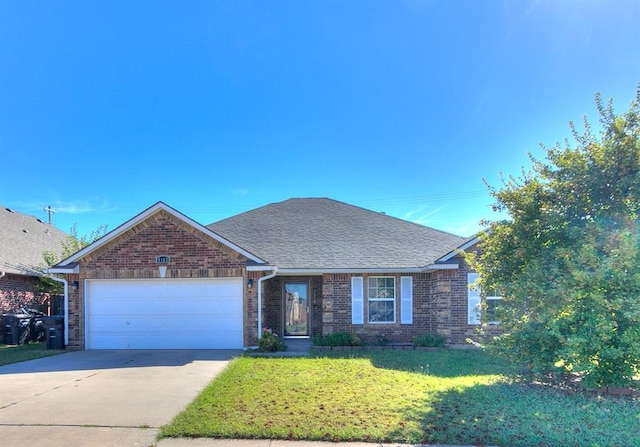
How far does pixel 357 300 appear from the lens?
13242 millimetres

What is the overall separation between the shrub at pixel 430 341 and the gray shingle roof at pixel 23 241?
624 inches

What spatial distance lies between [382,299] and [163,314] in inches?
284

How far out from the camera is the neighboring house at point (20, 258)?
51.5ft

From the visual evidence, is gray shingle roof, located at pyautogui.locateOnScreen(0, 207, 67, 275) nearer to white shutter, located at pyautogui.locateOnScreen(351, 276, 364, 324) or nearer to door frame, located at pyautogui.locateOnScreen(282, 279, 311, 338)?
door frame, located at pyautogui.locateOnScreen(282, 279, 311, 338)

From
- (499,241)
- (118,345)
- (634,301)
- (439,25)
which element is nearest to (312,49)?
(439,25)

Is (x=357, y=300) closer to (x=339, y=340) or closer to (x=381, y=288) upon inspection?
(x=381, y=288)

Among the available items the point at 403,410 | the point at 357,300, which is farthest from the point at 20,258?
the point at 403,410

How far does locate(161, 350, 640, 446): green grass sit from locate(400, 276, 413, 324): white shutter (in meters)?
4.53

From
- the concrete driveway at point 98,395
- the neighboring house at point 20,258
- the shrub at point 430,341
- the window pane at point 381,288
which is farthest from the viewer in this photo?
the neighboring house at point 20,258

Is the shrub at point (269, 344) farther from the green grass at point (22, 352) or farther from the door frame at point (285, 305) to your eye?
the green grass at point (22, 352)

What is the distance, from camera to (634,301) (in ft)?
18.4

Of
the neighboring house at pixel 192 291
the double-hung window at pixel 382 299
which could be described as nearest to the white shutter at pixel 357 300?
the neighboring house at pixel 192 291

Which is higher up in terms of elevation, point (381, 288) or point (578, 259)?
point (578, 259)

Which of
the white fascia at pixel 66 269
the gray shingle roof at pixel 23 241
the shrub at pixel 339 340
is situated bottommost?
the shrub at pixel 339 340
